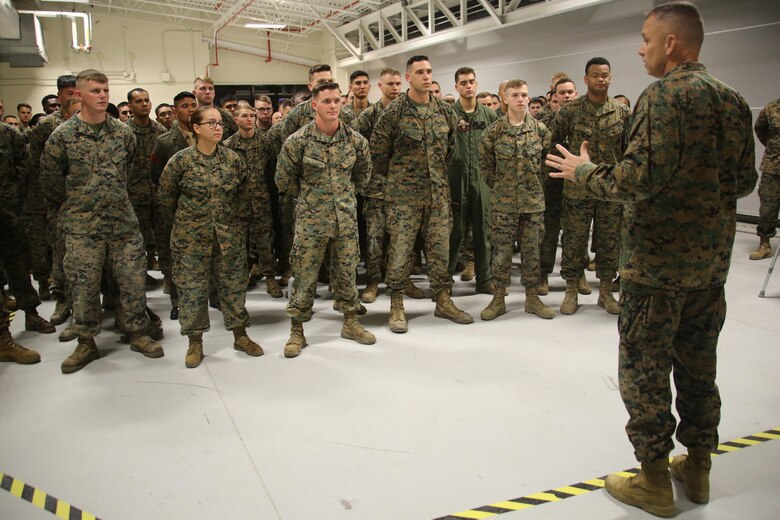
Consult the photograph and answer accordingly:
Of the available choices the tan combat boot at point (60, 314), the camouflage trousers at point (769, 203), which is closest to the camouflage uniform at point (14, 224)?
the tan combat boot at point (60, 314)

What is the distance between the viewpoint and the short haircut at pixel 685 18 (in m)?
1.82

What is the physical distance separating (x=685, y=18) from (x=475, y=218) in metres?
3.03

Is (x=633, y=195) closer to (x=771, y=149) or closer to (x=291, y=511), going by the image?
(x=291, y=511)

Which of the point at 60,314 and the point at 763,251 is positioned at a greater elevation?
the point at 763,251

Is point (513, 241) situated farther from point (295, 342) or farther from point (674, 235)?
point (674, 235)

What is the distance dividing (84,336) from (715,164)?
3.47m

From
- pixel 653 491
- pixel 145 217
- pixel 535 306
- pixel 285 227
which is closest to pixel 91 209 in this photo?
pixel 145 217

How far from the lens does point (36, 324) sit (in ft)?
13.5

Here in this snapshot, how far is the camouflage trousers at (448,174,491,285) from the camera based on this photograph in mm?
4750

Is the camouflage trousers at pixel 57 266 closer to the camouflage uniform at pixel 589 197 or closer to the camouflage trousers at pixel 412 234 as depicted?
the camouflage trousers at pixel 412 234

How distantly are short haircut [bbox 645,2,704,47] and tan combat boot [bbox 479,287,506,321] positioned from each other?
262 cm

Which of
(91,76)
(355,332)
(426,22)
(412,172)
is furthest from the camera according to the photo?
(426,22)

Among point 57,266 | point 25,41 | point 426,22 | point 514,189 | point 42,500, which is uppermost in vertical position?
point 426,22

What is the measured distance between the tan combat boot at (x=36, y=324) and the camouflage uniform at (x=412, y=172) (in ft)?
8.29
